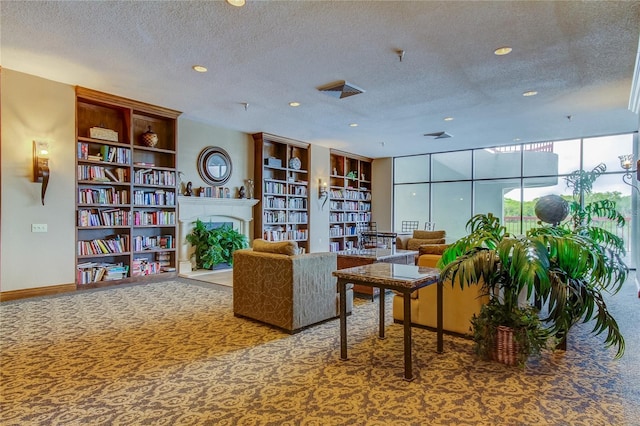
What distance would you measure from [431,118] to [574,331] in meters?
4.19

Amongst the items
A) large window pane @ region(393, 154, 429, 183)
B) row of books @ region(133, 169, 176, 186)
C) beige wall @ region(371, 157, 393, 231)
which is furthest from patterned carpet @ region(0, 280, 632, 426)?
beige wall @ region(371, 157, 393, 231)

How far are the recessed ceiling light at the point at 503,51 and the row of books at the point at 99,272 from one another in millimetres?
6016

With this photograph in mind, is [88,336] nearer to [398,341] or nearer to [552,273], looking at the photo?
[398,341]

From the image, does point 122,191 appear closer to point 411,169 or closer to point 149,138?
point 149,138

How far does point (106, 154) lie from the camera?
18.7ft

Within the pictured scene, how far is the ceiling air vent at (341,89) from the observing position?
4.89 metres

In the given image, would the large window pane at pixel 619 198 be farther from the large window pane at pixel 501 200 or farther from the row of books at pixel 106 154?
the row of books at pixel 106 154

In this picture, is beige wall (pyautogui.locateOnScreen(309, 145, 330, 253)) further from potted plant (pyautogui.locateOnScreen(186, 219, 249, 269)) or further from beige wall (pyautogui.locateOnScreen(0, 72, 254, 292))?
beige wall (pyautogui.locateOnScreen(0, 72, 254, 292))

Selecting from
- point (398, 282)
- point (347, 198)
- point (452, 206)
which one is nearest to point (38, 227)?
point (398, 282)

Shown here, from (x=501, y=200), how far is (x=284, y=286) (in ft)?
25.8

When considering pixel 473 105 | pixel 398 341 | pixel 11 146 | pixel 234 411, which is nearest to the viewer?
pixel 234 411

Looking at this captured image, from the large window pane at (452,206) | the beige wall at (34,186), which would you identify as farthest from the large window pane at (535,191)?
the beige wall at (34,186)

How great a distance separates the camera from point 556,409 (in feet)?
7.23

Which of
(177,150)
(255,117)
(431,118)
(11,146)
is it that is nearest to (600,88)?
(431,118)
